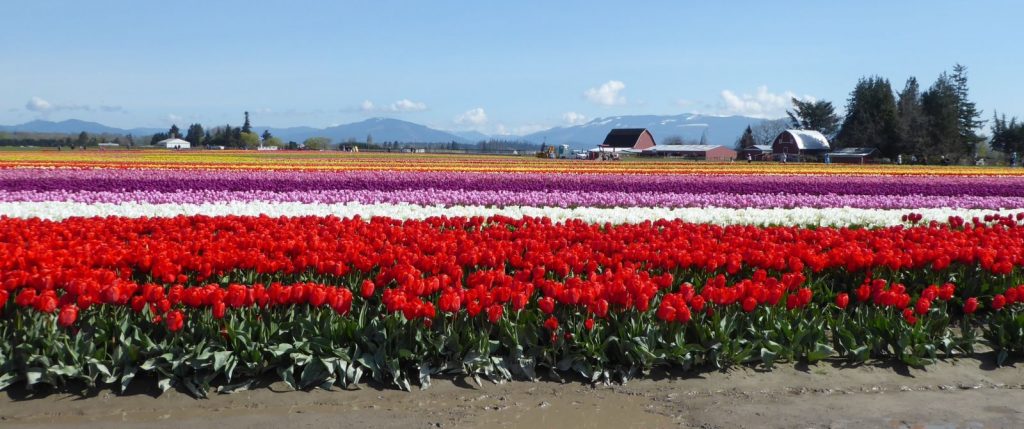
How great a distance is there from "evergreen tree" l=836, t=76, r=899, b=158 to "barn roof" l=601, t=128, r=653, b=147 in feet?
126

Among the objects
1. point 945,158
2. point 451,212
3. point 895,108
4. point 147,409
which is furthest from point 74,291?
point 895,108

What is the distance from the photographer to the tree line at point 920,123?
7381 cm

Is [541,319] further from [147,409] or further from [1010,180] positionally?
[1010,180]

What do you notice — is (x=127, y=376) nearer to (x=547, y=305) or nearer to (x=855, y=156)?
(x=547, y=305)

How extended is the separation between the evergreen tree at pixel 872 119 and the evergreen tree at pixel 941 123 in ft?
9.45

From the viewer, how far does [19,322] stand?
5301mm

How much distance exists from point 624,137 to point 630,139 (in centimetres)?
239

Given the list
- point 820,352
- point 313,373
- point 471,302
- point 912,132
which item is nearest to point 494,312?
point 471,302

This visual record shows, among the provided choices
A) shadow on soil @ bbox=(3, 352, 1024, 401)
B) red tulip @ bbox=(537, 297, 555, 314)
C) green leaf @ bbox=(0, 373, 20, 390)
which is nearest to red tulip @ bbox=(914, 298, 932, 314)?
shadow on soil @ bbox=(3, 352, 1024, 401)

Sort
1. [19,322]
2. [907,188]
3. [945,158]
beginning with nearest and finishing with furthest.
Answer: [19,322] < [907,188] < [945,158]

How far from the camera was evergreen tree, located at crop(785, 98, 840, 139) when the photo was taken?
379ft

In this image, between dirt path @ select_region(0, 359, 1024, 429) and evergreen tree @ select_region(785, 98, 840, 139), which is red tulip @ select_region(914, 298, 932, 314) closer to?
dirt path @ select_region(0, 359, 1024, 429)

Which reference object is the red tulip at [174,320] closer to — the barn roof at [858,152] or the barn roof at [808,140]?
the barn roof at [858,152]

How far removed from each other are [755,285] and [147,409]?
A: 12.9ft
